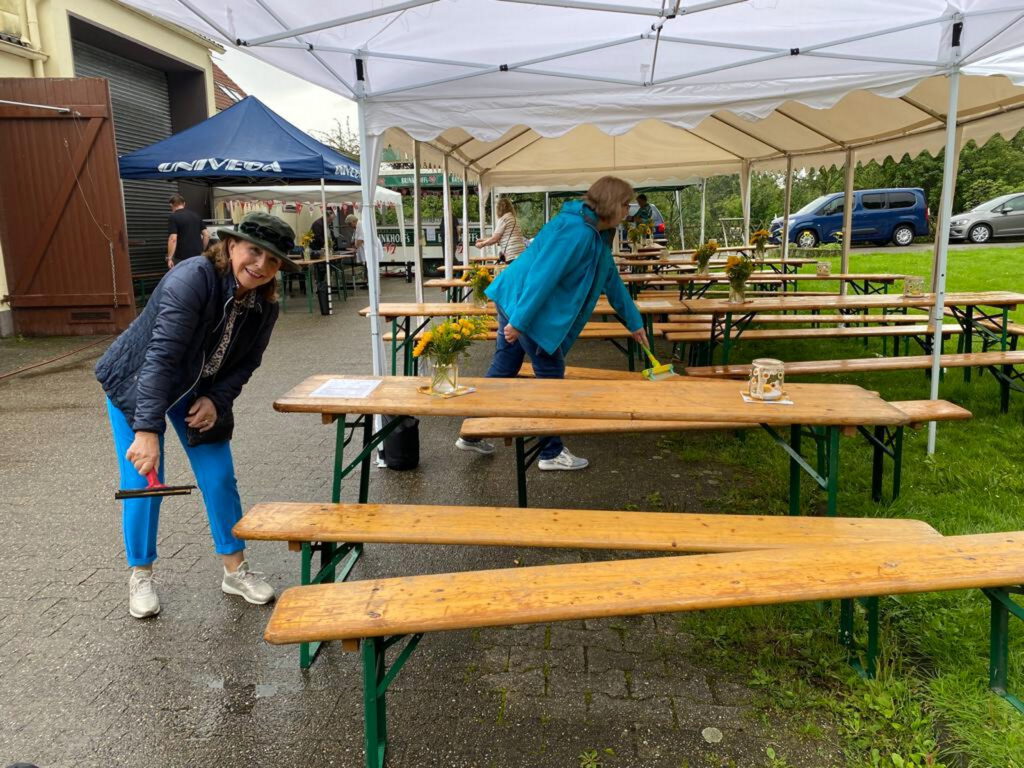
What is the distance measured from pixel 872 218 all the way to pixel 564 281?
69.1ft

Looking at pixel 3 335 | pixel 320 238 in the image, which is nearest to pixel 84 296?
pixel 3 335

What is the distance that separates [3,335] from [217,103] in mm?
8094

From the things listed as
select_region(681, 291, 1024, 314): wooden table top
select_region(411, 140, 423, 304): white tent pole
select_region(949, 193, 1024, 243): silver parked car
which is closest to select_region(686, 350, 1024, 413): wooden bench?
select_region(681, 291, 1024, 314): wooden table top

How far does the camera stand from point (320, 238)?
15.9 metres

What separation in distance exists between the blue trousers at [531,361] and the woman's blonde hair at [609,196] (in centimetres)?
84

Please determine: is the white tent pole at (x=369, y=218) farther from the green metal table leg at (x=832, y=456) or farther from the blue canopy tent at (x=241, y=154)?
the blue canopy tent at (x=241, y=154)

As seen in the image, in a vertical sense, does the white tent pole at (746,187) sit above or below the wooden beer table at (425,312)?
above

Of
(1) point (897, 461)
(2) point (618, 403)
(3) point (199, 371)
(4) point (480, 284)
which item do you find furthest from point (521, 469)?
(4) point (480, 284)

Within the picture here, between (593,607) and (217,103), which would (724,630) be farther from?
(217,103)

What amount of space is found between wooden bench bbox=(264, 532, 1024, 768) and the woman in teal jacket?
1.88 metres

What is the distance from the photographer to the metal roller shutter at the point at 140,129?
12164mm

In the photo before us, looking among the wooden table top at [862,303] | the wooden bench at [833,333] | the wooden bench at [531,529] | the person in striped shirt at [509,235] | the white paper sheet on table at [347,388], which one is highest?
the person in striped shirt at [509,235]

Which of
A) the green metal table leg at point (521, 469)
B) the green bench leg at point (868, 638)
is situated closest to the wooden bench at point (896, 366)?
the green metal table leg at point (521, 469)

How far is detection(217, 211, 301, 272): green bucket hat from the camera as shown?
8.63ft
